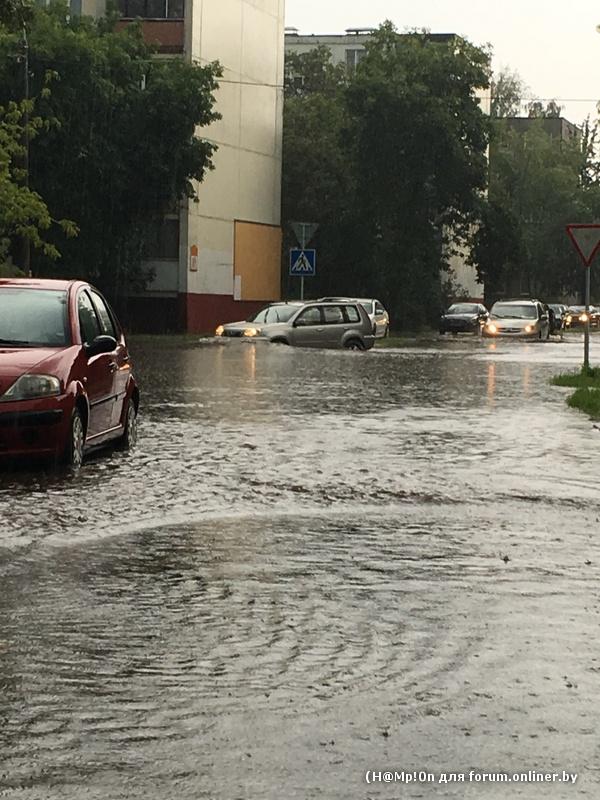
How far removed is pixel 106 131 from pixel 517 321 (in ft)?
51.8

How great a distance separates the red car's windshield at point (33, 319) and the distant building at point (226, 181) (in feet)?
143

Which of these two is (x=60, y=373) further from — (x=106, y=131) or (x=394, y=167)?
(x=394, y=167)

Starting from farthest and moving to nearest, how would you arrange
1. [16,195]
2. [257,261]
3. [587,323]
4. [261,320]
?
[257,261], [261,320], [16,195], [587,323]

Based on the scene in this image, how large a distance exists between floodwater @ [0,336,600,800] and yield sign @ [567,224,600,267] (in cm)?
1292

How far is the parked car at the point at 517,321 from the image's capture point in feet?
200

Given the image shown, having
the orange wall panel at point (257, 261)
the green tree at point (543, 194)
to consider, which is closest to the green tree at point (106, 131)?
the orange wall panel at point (257, 261)

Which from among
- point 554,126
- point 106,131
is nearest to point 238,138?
point 106,131

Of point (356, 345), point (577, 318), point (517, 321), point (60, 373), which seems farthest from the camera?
point (577, 318)

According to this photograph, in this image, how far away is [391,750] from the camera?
5.62 m

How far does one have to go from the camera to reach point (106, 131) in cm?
5291

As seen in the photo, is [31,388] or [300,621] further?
[31,388]

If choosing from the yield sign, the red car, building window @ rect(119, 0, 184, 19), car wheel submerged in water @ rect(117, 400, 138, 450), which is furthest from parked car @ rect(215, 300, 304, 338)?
the red car

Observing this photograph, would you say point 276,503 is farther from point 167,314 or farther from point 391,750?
point 167,314

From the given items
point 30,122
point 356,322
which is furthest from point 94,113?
point 356,322
